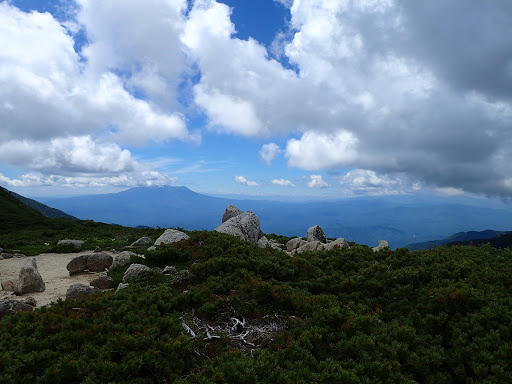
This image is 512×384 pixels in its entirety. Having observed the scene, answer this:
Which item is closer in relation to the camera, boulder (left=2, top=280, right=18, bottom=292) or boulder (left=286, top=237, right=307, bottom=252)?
boulder (left=2, top=280, right=18, bottom=292)

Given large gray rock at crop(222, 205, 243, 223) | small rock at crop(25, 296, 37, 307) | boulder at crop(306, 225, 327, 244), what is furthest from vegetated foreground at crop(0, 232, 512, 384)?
large gray rock at crop(222, 205, 243, 223)

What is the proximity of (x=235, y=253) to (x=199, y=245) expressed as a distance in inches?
82.4

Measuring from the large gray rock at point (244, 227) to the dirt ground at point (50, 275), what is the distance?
8.59 meters

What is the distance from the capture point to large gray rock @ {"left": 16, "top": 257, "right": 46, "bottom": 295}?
12.4 meters

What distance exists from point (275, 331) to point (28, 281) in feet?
39.6

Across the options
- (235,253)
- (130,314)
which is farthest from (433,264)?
(130,314)

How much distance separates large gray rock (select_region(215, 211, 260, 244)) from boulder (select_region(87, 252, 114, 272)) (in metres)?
7.33

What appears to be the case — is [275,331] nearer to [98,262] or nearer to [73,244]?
[98,262]

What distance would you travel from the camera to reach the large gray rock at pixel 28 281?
40.7 feet

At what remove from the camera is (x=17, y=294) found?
1245cm

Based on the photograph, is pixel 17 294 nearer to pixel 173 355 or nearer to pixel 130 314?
pixel 130 314

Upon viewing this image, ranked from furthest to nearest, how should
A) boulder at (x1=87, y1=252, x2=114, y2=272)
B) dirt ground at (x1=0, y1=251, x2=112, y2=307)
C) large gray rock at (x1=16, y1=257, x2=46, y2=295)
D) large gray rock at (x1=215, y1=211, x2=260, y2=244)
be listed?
large gray rock at (x1=215, y1=211, x2=260, y2=244)
boulder at (x1=87, y1=252, x2=114, y2=272)
large gray rock at (x1=16, y1=257, x2=46, y2=295)
dirt ground at (x1=0, y1=251, x2=112, y2=307)

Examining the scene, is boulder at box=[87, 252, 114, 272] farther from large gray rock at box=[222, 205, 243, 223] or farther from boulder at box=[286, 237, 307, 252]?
boulder at box=[286, 237, 307, 252]

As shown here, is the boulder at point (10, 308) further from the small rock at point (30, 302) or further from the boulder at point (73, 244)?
the boulder at point (73, 244)
